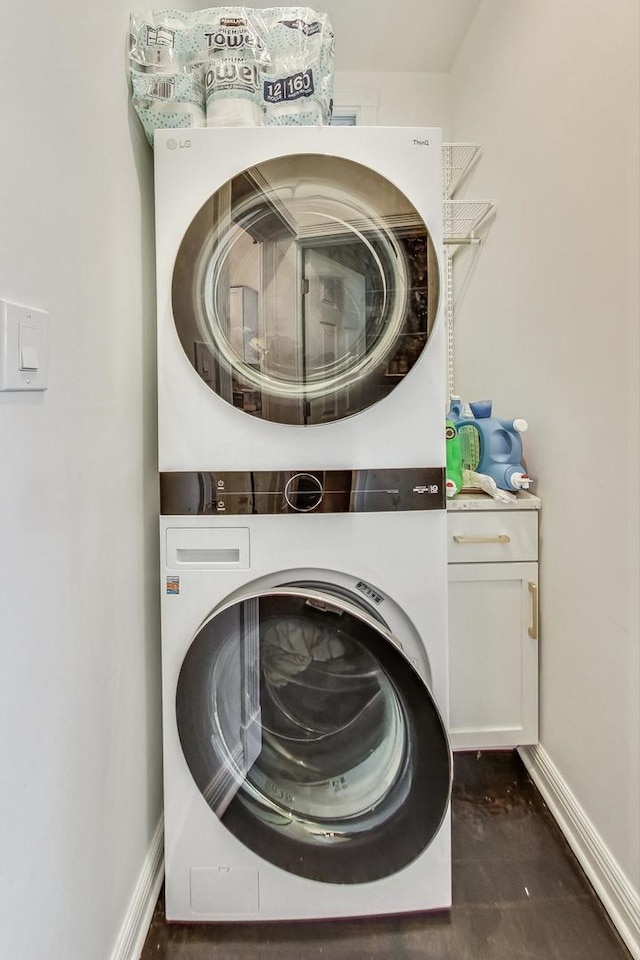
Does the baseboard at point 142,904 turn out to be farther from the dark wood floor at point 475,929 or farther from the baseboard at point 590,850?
the baseboard at point 590,850

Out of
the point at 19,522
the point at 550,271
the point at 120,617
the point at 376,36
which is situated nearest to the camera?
the point at 19,522

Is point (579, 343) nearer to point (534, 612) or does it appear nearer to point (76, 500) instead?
point (534, 612)

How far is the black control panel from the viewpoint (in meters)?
1.12

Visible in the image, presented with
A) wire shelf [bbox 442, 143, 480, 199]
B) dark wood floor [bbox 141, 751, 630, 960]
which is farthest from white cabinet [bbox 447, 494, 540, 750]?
wire shelf [bbox 442, 143, 480, 199]

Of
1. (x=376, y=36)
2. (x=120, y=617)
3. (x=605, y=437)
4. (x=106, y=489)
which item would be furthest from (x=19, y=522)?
(x=376, y=36)

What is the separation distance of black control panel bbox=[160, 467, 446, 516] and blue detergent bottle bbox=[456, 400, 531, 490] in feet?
1.89

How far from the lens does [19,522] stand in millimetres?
688

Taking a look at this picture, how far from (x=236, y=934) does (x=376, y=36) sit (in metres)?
2.96

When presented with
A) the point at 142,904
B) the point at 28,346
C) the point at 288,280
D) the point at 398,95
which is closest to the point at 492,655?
the point at 142,904

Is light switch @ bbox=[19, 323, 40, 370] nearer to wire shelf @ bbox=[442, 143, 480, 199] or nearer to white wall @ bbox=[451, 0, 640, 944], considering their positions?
white wall @ bbox=[451, 0, 640, 944]

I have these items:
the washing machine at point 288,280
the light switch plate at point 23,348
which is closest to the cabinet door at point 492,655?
the washing machine at point 288,280

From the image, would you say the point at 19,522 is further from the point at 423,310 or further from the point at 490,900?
the point at 490,900

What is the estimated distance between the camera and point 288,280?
1079mm

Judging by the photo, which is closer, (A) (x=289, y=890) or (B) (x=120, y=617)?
(B) (x=120, y=617)
